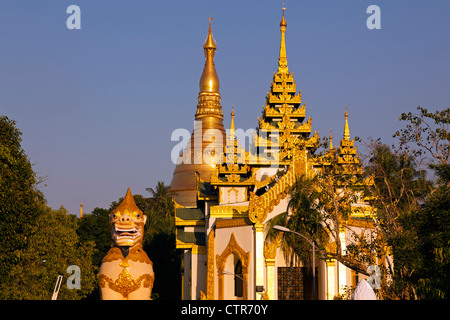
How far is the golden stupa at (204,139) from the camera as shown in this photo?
82750mm

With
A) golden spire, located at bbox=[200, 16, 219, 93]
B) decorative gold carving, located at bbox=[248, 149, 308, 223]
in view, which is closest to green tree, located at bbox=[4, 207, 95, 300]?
decorative gold carving, located at bbox=[248, 149, 308, 223]

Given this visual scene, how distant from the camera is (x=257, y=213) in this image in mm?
38281

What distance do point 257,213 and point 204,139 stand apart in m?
45.1

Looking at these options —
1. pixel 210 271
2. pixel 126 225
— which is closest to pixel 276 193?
pixel 210 271

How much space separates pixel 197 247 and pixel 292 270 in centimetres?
899

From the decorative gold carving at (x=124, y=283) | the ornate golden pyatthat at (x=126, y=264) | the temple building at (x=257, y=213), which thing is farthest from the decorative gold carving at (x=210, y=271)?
the decorative gold carving at (x=124, y=283)

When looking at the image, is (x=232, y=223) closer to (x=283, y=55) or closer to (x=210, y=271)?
(x=210, y=271)

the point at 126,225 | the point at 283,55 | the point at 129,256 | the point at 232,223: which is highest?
the point at 283,55

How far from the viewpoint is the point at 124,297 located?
119 feet

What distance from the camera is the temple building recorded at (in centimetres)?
3844

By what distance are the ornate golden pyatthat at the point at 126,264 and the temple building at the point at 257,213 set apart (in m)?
4.53
